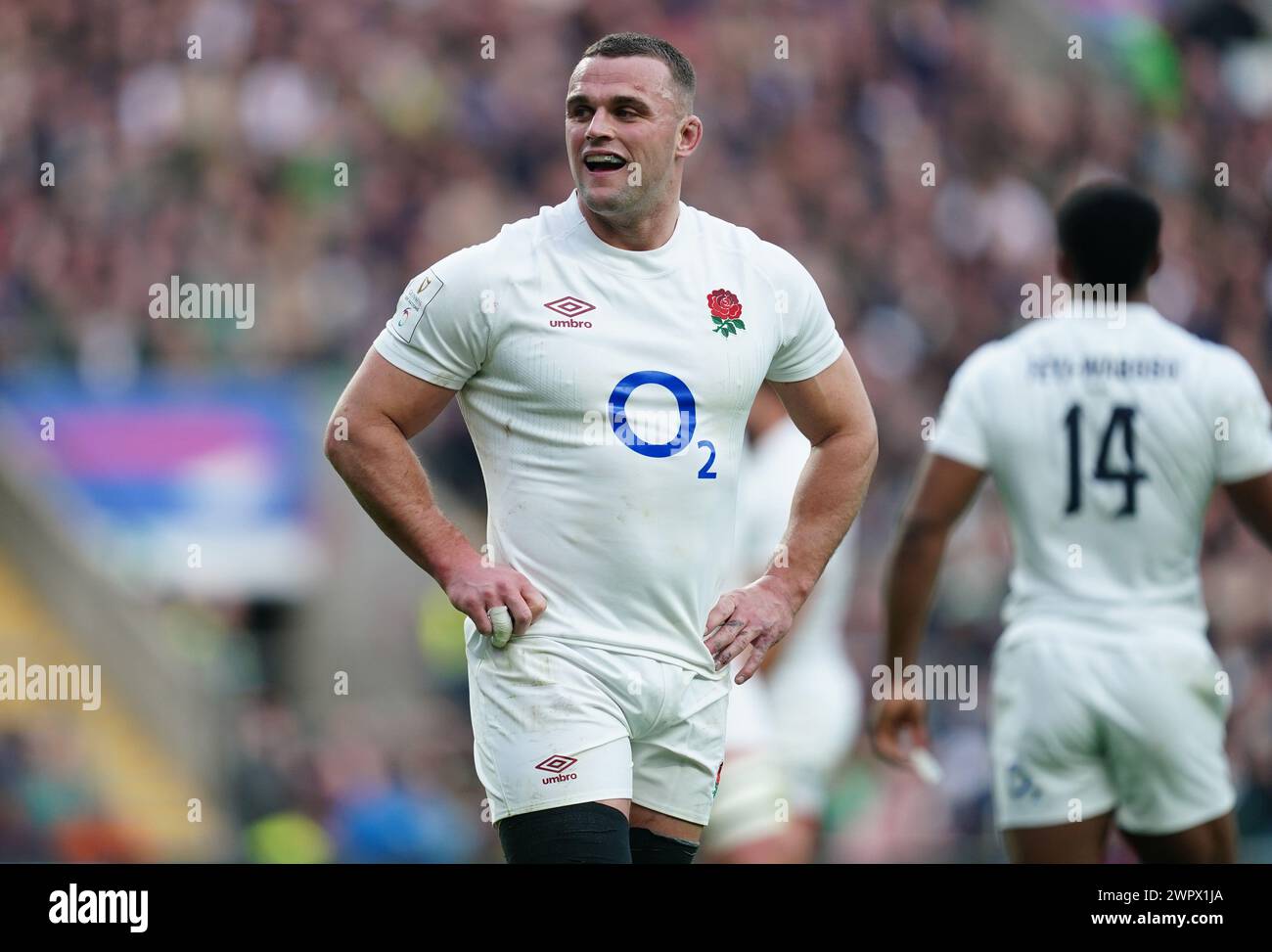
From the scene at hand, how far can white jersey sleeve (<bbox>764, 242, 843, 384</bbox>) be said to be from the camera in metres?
5.41

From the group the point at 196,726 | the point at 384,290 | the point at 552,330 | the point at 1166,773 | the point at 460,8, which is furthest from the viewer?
the point at 460,8

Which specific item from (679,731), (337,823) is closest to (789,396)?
(679,731)

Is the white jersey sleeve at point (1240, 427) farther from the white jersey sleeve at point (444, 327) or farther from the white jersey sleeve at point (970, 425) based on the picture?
the white jersey sleeve at point (444, 327)

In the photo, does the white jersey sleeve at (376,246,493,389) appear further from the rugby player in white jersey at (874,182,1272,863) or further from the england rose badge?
the rugby player in white jersey at (874,182,1272,863)

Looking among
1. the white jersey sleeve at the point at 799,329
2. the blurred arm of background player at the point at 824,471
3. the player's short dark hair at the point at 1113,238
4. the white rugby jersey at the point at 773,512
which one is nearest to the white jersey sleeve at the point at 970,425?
the player's short dark hair at the point at 1113,238

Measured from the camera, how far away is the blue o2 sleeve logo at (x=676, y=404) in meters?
5.09

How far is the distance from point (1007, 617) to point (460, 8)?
31.6 ft

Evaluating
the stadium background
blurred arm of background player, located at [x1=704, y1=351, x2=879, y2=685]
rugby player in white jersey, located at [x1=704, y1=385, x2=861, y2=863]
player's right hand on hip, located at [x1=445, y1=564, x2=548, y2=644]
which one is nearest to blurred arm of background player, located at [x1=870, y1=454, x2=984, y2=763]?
rugby player in white jersey, located at [x1=704, y1=385, x2=861, y2=863]

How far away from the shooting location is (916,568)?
6852 millimetres

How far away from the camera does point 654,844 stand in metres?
5.20

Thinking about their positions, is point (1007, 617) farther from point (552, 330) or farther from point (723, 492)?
point (552, 330)

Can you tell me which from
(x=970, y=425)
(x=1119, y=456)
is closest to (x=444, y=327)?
(x=970, y=425)

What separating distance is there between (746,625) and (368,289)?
873 cm

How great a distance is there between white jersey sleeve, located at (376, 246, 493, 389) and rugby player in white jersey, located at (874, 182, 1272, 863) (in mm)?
2152
